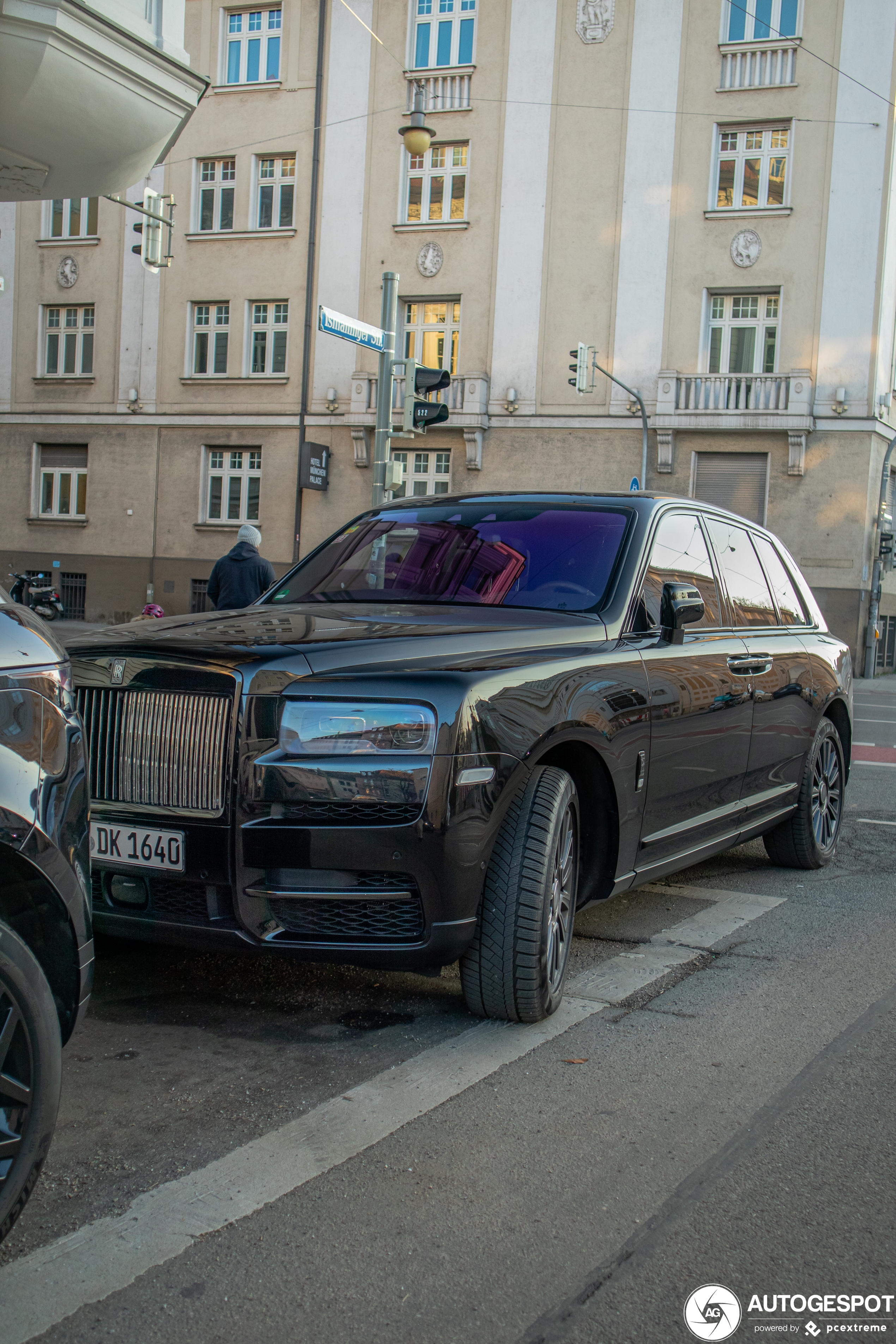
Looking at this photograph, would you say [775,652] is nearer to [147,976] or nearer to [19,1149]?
[147,976]

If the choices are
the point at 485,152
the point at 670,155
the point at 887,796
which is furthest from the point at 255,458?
the point at 887,796

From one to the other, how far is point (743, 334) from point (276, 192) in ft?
38.5

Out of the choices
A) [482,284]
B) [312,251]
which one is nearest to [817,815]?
[482,284]

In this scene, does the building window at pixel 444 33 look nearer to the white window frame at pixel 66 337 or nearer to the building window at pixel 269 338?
the building window at pixel 269 338

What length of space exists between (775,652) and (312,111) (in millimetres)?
26811

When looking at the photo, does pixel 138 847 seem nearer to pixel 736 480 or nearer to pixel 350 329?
pixel 350 329

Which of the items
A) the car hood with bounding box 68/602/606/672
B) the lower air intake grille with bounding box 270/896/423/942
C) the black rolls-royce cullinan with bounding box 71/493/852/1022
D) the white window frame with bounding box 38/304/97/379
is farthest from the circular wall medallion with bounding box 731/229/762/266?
the lower air intake grille with bounding box 270/896/423/942

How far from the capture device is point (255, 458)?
2938cm

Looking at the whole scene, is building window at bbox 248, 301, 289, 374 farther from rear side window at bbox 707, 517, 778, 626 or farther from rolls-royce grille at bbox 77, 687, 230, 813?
A: rolls-royce grille at bbox 77, 687, 230, 813

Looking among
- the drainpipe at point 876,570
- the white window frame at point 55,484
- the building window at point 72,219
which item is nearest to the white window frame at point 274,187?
the building window at point 72,219

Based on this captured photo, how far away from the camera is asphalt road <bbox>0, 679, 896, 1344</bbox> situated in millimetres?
2303

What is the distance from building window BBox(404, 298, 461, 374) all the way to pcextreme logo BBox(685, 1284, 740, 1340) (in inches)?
1055

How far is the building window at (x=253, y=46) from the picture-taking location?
95.0 feet

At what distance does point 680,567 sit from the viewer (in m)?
5.01
